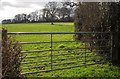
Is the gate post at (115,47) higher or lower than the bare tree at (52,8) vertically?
lower

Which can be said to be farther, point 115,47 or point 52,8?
point 52,8

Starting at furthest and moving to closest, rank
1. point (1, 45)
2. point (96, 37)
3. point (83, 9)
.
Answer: point (83, 9)
point (96, 37)
point (1, 45)

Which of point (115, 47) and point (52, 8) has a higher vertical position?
point (52, 8)

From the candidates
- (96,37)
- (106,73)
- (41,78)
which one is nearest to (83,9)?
(96,37)

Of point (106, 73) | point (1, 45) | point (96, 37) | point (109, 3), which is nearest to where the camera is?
point (1, 45)

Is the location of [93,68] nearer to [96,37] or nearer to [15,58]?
[96,37]

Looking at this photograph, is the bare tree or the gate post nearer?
the gate post

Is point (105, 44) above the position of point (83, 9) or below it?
below

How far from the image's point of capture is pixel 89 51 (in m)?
11.8

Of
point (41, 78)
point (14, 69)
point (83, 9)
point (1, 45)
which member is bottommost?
point (41, 78)

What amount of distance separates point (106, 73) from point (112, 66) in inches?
48.4

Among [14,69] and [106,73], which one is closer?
[14,69]

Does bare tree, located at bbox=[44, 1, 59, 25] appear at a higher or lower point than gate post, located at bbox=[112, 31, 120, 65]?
higher

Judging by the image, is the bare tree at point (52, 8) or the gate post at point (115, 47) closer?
the gate post at point (115, 47)
